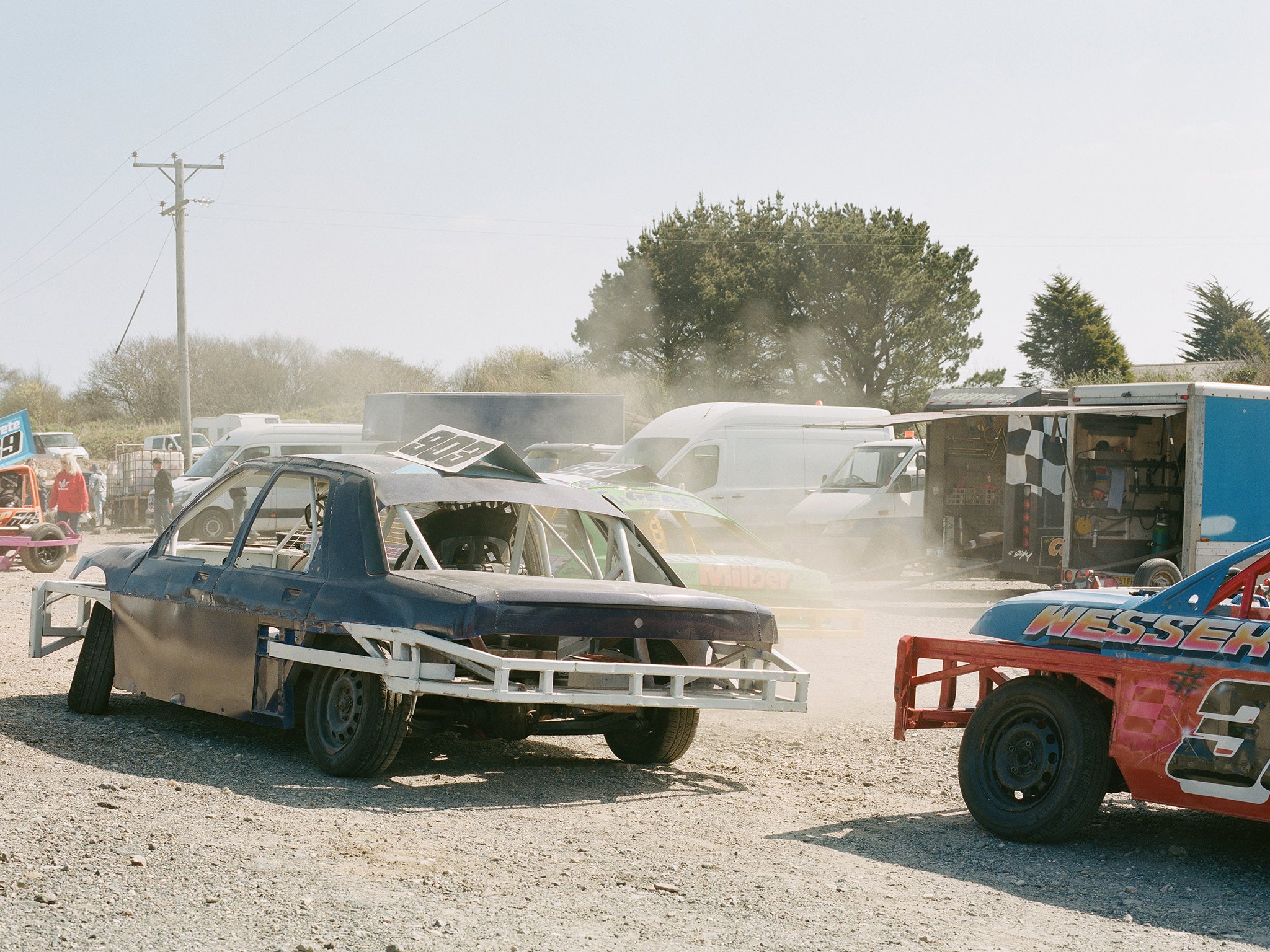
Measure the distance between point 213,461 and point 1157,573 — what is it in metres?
20.9

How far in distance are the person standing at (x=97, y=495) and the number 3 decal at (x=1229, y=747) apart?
30.0m

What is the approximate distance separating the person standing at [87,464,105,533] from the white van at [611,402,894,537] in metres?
16.1

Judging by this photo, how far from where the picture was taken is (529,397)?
28469 millimetres

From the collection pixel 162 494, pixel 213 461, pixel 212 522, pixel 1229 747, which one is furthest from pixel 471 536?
pixel 213 461

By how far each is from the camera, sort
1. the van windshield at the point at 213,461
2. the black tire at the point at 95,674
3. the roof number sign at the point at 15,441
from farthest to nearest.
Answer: the van windshield at the point at 213,461 < the roof number sign at the point at 15,441 < the black tire at the point at 95,674

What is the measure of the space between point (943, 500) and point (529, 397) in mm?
11005

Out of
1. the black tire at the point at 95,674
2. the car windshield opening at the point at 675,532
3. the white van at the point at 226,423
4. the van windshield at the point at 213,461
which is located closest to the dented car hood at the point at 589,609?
the black tire at the point at 95,674

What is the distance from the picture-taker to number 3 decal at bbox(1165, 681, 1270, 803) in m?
5.12

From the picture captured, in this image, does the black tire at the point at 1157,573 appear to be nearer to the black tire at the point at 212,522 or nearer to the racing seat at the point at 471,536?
the racing seat at the point at 471,536

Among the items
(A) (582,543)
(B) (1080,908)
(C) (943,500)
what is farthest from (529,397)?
(B) (1080,908)

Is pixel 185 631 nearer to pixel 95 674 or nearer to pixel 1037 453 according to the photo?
pixel 95 674

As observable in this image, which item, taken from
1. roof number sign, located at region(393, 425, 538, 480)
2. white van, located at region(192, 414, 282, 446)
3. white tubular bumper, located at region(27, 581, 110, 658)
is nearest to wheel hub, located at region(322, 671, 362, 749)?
roof number sign, located at region(393, 425, 538, 480)

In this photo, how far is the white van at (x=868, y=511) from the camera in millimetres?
20391

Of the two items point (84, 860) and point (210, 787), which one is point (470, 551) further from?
point (84, 860)
